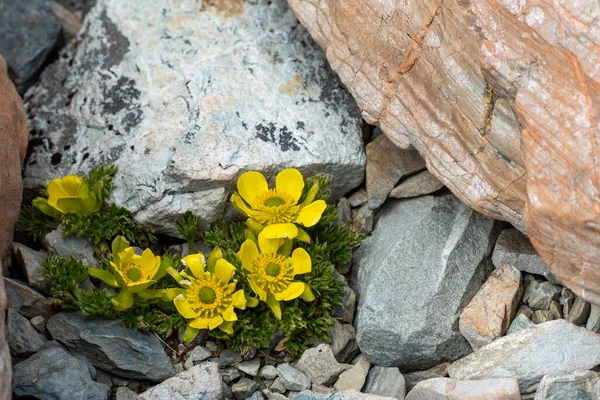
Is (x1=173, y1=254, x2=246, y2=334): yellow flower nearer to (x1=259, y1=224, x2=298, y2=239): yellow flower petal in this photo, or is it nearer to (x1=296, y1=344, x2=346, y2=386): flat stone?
(x1=259, y1=224, x2=298, y2=239): yellow flower petal

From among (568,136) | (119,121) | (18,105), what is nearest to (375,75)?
(568,136)

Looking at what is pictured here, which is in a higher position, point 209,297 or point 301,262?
point 301,262

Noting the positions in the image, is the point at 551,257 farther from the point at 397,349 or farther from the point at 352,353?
the point at 352,353

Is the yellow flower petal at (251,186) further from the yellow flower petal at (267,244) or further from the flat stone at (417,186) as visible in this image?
the flat stone at (417,186)

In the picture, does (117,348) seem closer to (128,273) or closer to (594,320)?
(128,273)

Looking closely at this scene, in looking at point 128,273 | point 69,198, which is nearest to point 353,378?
point 128,273
